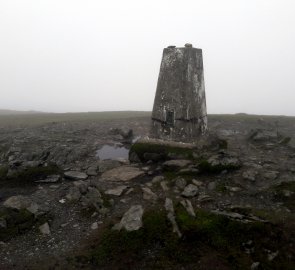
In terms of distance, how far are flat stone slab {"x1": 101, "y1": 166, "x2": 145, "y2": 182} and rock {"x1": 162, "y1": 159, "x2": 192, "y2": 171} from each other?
1418mm

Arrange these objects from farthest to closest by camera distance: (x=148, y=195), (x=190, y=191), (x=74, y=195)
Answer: (x=74, y=195) → (x=190, y=191) → (x=148, y=195)

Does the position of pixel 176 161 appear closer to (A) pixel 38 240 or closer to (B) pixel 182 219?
(B) pixel 182 219

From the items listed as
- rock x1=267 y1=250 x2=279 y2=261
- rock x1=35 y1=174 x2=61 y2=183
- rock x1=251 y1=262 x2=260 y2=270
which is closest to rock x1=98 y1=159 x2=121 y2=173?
rock x1=35 y1=174 x2=61 y2=183

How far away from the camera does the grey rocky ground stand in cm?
1301

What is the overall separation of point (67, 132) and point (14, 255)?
61.3 feet

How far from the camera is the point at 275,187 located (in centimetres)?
1558

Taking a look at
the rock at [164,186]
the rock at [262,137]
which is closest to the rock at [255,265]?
the rock at [164,186]

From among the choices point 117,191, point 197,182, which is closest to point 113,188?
point 117,191

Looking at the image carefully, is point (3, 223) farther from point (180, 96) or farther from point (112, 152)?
point (180, 96)

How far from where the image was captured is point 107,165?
19.3 metres

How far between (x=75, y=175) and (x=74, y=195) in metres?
2.63

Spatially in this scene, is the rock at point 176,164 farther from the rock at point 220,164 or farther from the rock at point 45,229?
the rock at point 45,229

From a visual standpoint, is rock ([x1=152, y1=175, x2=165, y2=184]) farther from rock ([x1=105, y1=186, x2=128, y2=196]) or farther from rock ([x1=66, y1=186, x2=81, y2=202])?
rock ([x1=66, y1=186, x2=81, y2=202])

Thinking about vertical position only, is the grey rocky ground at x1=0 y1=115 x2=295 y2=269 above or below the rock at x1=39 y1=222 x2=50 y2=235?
above
